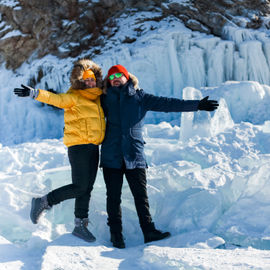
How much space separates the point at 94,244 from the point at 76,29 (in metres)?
11.4

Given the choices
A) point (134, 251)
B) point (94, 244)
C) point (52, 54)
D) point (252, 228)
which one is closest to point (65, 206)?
point (94, 244)

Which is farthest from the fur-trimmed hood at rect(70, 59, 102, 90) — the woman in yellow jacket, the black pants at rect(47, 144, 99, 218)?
the black pants at rect(47, 144, 99, 218)

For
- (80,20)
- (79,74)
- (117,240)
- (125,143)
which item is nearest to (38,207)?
(117,240)

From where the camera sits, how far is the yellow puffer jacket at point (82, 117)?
2678 mm

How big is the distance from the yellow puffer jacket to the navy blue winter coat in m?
0.09

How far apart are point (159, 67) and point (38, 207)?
9066 mm

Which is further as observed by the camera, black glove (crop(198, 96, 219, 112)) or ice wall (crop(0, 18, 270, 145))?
ice wall (crop(0, 18, 270, 145))

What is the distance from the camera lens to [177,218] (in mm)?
2998

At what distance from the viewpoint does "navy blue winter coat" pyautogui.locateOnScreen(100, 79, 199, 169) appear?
270cm

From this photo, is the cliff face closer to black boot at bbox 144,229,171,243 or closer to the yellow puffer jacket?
the yellow puffer jacket

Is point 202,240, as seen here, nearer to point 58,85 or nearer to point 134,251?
point 134,251

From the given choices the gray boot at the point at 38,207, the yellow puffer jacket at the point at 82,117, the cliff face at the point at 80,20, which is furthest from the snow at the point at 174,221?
the cliff face at the point at 80,20

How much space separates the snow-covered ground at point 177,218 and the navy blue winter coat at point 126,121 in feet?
2.29

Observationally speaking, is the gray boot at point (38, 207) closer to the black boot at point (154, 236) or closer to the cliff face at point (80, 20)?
the black boot at point (154, 236)
